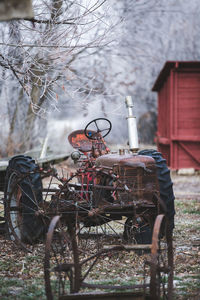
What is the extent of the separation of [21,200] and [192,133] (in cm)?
1078

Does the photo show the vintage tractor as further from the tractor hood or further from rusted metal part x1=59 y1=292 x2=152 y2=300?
rusted metal part x1=59 y1=292 x2=152 y2=300

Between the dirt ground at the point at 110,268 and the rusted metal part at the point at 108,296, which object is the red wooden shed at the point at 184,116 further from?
the rusted metal part at the point at 108,296

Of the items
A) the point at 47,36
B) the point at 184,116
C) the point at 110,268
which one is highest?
the point at 47,36

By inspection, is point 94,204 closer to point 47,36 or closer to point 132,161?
point 132,161

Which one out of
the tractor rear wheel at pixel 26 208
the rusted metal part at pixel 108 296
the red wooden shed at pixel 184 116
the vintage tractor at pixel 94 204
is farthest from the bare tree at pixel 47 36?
the red wooden shed at pixel 184 116

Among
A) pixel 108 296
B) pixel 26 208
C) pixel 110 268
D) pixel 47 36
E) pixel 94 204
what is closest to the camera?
pixel 108 296

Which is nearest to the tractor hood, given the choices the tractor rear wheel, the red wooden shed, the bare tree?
the tractor rear wheel

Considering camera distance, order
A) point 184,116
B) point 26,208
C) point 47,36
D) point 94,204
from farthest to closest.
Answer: point 184,116 < point 47,36 < point 26,208 < point 94,204

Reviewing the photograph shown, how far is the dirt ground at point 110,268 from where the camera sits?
4535mm

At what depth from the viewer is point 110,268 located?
538 cm

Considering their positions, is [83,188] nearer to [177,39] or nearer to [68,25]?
[68,25]

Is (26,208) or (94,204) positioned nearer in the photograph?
(94,204)

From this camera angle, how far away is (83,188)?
20.9 ft

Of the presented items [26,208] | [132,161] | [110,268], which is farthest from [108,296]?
[26,208]
